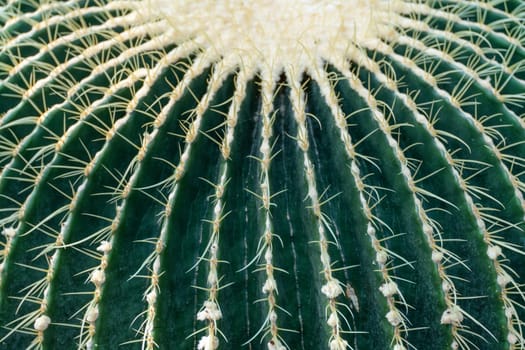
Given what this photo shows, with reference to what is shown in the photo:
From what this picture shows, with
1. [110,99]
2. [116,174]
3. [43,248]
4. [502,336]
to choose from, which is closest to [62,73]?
[110,99]

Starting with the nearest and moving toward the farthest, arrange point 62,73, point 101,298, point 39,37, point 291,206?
1. point 101,298
2. point 291,206
3. point 62,73
4. point 39,37

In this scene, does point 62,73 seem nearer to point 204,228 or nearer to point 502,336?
point 204,228

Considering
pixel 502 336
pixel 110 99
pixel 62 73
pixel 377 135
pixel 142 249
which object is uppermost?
pixel 62 73

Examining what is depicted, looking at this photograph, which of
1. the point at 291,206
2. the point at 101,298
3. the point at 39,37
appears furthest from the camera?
the point at 39,37

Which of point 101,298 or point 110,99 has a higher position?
point 110,99

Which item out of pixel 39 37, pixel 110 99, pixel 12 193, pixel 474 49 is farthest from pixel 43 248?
pixel 474 49

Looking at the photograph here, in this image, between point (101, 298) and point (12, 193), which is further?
point (12, 193)

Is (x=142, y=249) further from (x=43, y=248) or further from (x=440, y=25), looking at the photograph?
(x=440, y=25)
